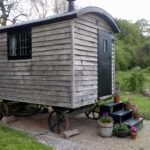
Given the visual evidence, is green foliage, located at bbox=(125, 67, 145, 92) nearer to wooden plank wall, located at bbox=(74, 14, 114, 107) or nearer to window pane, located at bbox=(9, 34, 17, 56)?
wooden plank wall, located at bbox=(74, 14, 114, 107)

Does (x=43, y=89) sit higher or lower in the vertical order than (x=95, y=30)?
lower

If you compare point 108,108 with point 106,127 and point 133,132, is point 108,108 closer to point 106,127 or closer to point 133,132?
point 106,127

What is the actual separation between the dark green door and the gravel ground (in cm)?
141


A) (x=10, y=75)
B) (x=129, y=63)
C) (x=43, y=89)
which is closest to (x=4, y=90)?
(x=10, y=75)

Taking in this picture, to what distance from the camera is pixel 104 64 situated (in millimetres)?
6836

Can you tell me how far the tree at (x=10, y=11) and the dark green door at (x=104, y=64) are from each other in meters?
14.6

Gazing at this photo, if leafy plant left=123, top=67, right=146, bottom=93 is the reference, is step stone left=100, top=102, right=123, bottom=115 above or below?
below

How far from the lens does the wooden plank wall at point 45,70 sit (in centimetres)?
536

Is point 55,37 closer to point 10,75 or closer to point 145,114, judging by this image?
point 10,75

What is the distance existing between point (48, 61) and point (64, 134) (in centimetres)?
229

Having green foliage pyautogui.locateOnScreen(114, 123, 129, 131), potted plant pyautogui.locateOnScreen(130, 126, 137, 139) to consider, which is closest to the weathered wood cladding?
green foliage pyautogui.locateOnScreen(114, 123, 129, 131)

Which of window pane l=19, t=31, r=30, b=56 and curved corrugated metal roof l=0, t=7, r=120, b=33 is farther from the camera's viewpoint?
window pane l=19, t=31, r=30, b=56

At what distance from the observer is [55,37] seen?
5.60m

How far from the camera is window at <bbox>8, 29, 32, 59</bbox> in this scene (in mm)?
6418
